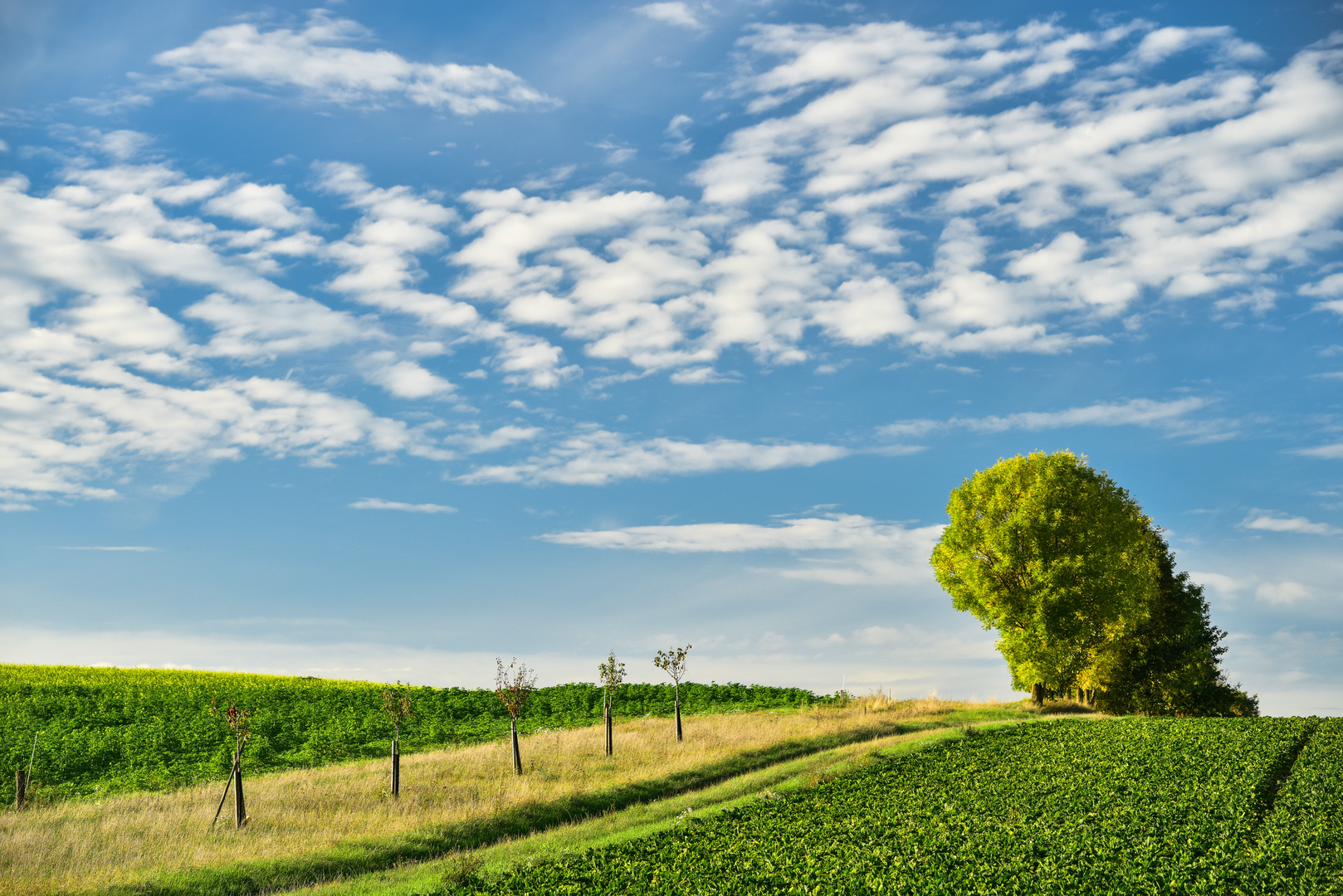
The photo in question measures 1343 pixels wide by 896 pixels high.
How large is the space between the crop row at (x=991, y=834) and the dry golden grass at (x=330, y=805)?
354 inches

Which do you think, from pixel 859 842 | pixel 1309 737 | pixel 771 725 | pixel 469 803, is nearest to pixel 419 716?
pixel 771 725

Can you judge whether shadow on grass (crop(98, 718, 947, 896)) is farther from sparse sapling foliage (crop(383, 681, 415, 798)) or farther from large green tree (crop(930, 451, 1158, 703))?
large green tree (crop(930, 451, 1158, 703))

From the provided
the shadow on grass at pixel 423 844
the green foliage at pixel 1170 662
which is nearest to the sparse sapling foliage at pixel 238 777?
the shadow on grass at pixel 423 844

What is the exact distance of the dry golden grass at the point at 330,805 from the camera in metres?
21.7

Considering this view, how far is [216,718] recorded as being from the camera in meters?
47.5

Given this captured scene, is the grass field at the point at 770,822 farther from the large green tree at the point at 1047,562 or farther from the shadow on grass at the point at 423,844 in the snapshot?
the large green tree at the point at 1047,562

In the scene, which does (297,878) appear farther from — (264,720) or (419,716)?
(419,716)

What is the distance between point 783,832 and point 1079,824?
663cm

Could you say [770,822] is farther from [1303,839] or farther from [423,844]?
[1303,839]

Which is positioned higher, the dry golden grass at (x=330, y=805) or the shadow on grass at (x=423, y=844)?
the dry golden grass at (x=330, y=805)

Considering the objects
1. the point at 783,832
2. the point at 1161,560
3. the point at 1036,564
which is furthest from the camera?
the point at 1161,560

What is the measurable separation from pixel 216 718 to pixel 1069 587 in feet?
159

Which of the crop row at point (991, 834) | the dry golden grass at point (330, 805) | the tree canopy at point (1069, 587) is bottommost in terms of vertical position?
the dry golden grass at point (330, 805)

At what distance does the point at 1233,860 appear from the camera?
52.3 feet
